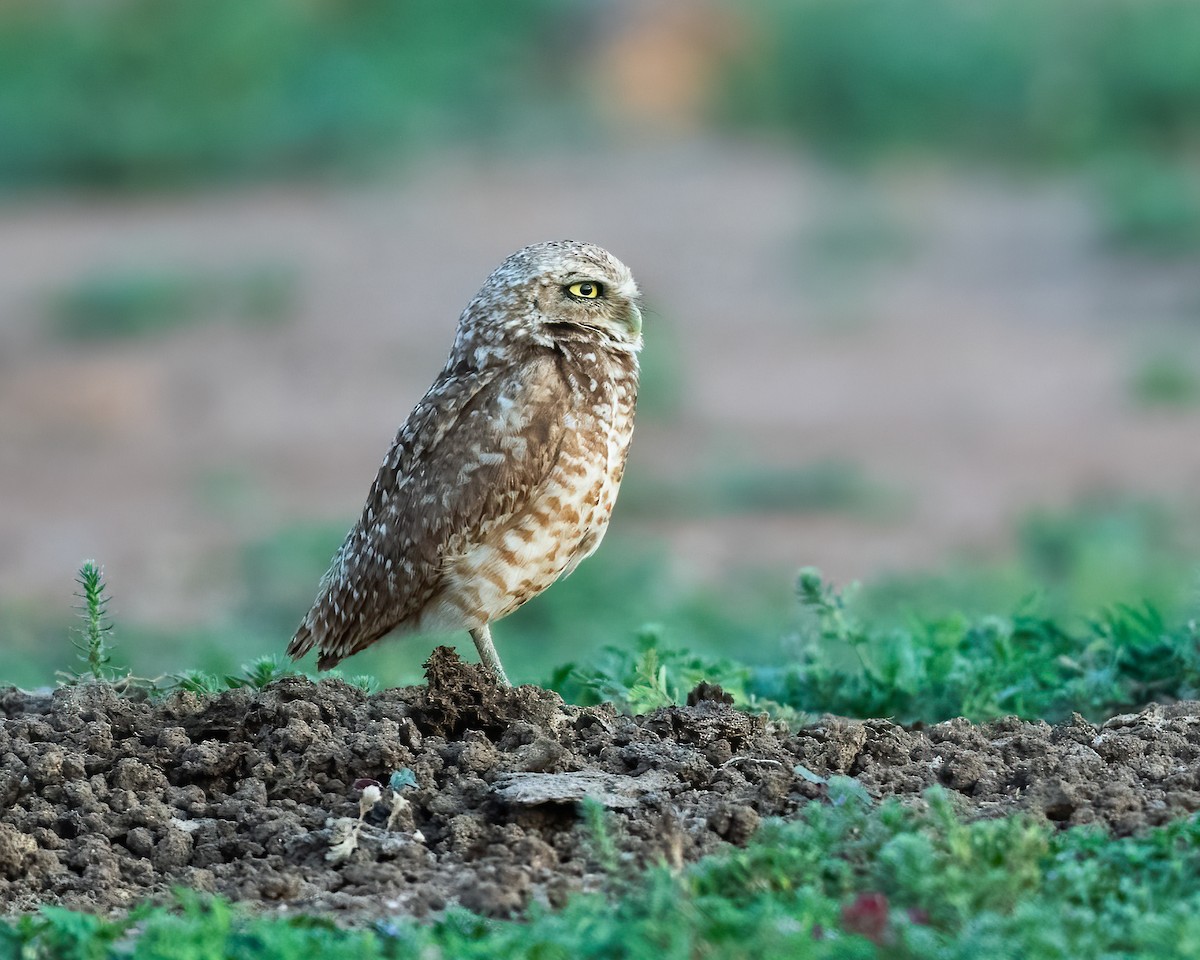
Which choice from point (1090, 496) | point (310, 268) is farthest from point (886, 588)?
point (310, 268)

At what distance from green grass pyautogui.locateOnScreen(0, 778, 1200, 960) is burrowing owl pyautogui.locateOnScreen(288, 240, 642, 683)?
1.54 m

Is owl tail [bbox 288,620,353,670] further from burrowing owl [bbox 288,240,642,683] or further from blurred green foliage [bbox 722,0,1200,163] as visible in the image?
blurred green foliage [bbox 722,0,1200,163]

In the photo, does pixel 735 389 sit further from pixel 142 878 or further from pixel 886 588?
pixel 142 878

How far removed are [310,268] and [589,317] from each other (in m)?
13.0

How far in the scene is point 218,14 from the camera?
70.2 ft

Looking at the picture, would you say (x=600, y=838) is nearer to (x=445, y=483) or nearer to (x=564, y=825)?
(x=564, y=825)

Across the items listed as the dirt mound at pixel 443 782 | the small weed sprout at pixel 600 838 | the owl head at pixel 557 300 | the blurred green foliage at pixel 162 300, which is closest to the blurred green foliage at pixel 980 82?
the blurred green foliage at pixel 162 300

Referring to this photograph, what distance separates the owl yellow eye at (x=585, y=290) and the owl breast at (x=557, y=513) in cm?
18

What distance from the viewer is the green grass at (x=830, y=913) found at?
380cm

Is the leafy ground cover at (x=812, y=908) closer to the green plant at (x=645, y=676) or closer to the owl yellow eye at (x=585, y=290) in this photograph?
the green plant at (x=645, y=676)

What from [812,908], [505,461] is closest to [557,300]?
[505,461]

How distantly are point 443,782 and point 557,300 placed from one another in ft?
5.33

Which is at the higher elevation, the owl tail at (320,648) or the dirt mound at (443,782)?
the owl tail at (320,648)

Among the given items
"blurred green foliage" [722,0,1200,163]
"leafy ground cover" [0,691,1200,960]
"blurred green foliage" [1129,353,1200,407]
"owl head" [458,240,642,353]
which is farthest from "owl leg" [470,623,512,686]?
"blurred green foliage" [722,0,1200,163]
